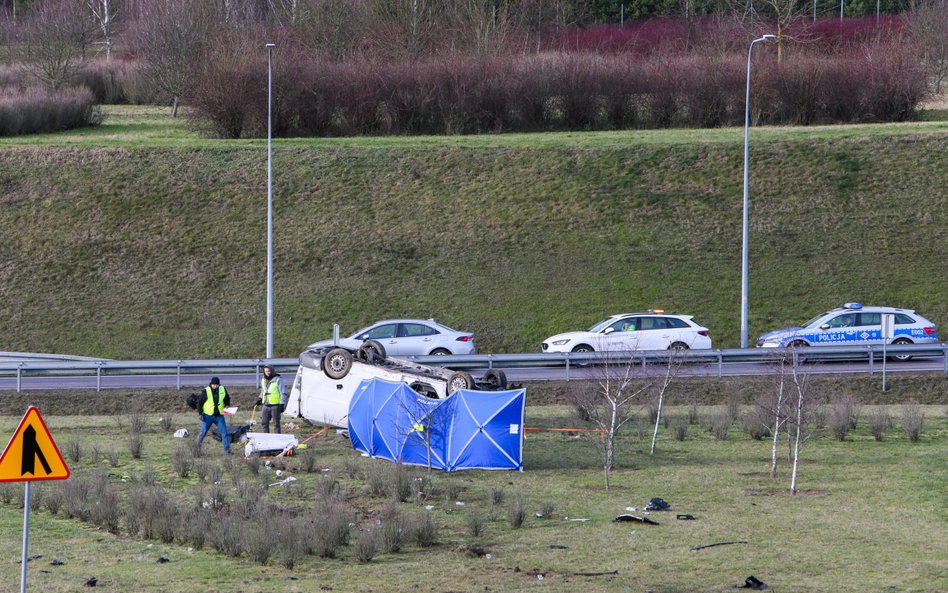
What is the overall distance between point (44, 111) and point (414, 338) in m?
34.7

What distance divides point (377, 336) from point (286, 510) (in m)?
16.5

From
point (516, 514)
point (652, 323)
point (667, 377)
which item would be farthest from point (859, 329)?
point (516, 514)

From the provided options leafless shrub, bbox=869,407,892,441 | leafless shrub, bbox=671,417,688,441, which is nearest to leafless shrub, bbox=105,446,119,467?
leafless shrub, bbox=671,417,688,441

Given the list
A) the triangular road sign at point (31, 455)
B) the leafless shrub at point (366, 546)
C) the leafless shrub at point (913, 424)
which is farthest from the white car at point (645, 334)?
the triangular road sign at point (31, 455)

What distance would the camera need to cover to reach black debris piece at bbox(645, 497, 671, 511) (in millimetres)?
16062

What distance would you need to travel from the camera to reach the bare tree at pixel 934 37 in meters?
67.1

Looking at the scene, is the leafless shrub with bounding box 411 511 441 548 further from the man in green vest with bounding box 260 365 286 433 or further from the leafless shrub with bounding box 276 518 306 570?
the man in green vest with bounding box 260 365 286 433

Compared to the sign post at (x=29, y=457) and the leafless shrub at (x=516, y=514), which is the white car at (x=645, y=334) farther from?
the sign post at (x=29, y=457)

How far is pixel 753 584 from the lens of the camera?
12.0m

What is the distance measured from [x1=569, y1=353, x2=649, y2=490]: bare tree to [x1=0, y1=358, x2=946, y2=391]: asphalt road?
2428 millimetres

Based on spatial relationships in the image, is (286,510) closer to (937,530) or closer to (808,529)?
(808,529)

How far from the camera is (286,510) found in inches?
595

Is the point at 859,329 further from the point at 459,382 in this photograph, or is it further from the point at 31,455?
the point at 31,455

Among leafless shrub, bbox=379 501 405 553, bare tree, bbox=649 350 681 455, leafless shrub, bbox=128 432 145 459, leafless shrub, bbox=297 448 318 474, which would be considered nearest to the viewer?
leafless shrub, bbox=379 501 405 553
